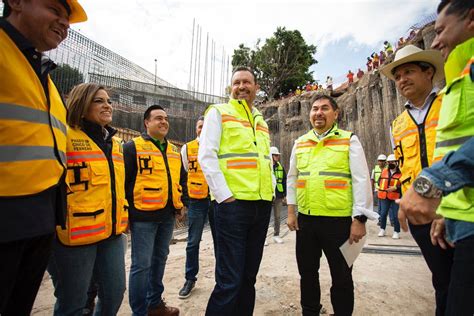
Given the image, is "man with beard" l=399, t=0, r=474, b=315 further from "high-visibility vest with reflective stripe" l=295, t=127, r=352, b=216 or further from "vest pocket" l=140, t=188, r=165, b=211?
"vest pocket" l=140, t=188, r=165, b=211

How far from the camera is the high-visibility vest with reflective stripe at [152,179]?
8.35ft

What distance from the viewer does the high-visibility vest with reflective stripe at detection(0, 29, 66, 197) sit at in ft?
3.71

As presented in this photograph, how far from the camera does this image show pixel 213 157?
2.12m

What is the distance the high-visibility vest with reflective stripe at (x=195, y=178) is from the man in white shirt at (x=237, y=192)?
1.50 m

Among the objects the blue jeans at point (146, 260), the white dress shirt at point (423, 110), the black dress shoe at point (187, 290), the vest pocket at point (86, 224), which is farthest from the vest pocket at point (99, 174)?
the white dress shirt at point (423, 110)

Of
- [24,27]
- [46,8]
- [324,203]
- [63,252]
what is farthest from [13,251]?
[324,203]

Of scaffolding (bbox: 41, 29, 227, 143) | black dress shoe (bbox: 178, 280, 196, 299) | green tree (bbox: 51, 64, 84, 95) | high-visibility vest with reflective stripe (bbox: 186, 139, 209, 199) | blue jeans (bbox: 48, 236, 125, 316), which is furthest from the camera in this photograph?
scaffolding (bbox: 41, 29, 227, 143)

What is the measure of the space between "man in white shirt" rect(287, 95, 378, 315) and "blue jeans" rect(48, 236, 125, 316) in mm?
1664

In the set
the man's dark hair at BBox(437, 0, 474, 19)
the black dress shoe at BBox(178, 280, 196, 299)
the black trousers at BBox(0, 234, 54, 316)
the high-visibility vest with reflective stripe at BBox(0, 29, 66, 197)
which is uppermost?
the man's dark hair at BBox(437, 0, 474, 19)

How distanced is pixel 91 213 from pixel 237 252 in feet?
3.66

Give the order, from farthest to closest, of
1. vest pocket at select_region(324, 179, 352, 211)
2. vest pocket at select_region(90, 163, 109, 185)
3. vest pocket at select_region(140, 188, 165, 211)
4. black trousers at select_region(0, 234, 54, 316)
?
vest pocket at select_region(140, 188, 165, 211), vest pocket at select_region(324, 179, 352, 211), vest pocket at select_region(90, 163, 109, 185), black trousers at select_region(0, 234, 54, 316)

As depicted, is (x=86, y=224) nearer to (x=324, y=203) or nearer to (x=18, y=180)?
(x=18, y=180)

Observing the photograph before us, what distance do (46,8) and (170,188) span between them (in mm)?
1822

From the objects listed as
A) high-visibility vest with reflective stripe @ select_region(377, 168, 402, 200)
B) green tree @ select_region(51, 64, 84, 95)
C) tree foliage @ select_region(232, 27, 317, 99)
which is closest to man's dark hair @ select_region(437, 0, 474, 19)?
high-visibility vest with reflective stripe @ select_region(377, 168, 402, 200)
